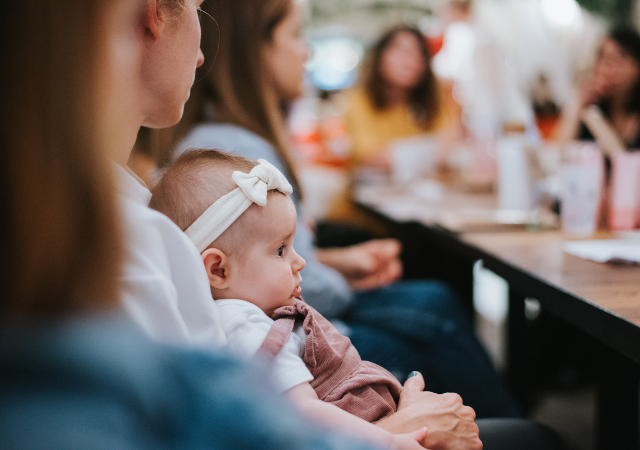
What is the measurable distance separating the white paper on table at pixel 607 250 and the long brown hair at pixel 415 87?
6.50 feet

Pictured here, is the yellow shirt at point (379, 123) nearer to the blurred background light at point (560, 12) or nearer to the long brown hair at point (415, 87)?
the long brown hair at point (415, 87)

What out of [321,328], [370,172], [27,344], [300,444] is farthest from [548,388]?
[27,344]

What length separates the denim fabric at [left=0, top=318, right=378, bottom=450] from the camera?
343 millimetres

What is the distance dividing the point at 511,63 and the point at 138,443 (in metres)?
3.39

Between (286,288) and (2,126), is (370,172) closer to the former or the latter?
(286,288)

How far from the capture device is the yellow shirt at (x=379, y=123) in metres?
2.99

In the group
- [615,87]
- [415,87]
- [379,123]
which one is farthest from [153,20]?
[415,87]

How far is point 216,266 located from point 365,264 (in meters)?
0.98

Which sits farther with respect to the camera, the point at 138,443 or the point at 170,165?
the point at 170,165

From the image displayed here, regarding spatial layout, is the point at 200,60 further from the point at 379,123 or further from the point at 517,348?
the point at 379,123

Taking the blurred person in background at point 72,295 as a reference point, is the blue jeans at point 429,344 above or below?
below

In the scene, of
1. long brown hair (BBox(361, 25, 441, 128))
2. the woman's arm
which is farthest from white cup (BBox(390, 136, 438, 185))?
the woman's arm

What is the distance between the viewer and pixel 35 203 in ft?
1.20

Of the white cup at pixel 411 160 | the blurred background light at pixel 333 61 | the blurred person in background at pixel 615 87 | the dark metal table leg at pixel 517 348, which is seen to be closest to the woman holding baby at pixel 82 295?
the dark metal table leg at pixel 517 348
